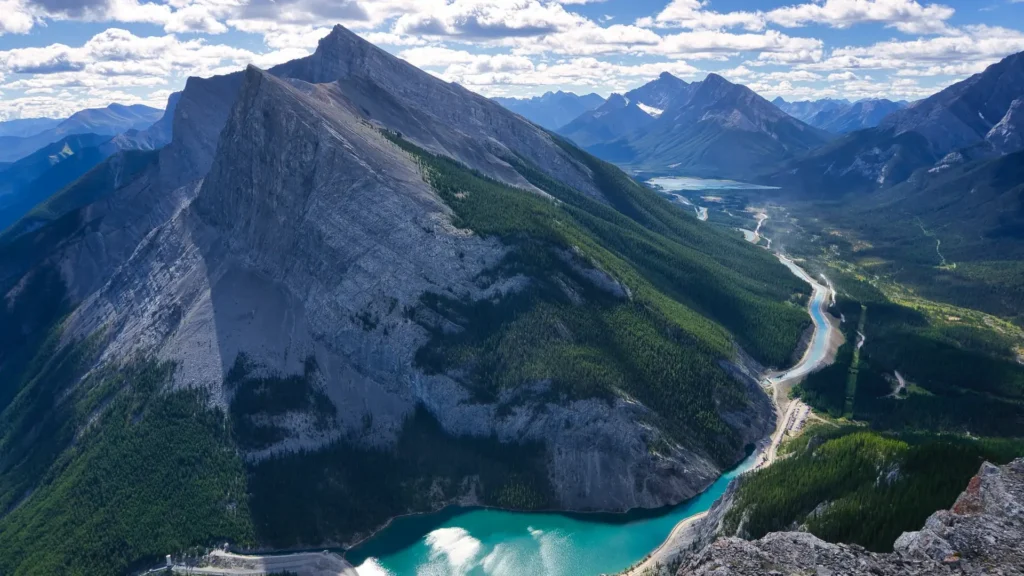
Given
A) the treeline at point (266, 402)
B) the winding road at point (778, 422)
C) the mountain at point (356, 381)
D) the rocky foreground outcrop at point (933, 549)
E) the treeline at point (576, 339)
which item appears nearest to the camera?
the rocky foreground outcrop at point (933, 549)

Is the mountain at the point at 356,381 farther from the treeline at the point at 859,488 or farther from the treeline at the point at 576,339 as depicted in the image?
the treeline at the point at 859,488

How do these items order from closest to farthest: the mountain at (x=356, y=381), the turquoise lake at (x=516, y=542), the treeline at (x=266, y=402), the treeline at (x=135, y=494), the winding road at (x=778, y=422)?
the winding road at (x=778, y=422), the turquoise lake at (x=516, y=542), the treeline at (x=135, y=494), the mountain at (x=356, y=381), the treeline at (x=266, y=402)

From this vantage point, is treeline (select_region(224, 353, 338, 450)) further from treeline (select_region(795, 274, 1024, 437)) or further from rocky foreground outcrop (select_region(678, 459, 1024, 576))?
treeline (select_region(795, 274, 1024, 437))

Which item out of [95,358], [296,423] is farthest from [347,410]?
[95,358]

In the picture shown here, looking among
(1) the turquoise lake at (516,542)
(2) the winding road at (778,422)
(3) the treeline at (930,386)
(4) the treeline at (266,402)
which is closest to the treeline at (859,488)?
(2) the winding road at (778,422)

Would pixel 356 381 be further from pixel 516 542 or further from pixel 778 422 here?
pixel 778 422

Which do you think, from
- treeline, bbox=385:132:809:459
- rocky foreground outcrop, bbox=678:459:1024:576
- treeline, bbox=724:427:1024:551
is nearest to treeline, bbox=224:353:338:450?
treeline, bbox=385:132:809:459
